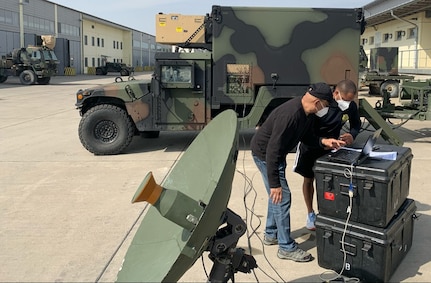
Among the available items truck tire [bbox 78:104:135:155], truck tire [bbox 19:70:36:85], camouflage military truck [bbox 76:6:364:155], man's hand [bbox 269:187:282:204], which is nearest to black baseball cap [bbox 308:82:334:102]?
man's hand [bbox 269:187:282:204]

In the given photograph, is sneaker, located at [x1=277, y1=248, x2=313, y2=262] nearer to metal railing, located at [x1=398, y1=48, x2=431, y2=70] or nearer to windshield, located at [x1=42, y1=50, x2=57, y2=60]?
metal railing, located at [x1=398, y1=48, x2=431, y2=70]

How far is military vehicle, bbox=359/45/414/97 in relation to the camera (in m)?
18.5

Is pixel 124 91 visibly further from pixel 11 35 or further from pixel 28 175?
pixel 11 35

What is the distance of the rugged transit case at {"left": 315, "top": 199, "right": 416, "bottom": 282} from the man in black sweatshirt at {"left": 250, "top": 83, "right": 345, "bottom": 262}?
288 millimetres

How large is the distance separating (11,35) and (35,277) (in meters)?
41.0

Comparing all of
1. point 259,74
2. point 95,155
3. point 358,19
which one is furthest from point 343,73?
point 95,155

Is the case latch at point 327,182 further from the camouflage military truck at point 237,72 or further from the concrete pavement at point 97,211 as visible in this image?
the camouflage military truck at point 237,72

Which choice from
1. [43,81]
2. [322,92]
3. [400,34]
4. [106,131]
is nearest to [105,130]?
[106,131]

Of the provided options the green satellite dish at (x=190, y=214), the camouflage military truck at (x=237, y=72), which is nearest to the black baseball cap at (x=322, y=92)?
the green satellite dish at (x=190, y=214)

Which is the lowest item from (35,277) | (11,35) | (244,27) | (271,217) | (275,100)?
(35,277)

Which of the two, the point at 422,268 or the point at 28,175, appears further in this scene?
the point at 28,175

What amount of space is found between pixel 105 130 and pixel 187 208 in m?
6.39

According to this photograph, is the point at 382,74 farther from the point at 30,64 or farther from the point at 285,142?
the point at 30,64

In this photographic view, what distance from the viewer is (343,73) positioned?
810 cm
